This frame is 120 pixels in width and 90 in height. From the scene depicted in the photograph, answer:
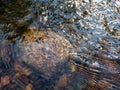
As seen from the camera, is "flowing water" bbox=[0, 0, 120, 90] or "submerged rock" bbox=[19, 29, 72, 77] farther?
"submerged rock" bbox=[19, 29, 72, 77]

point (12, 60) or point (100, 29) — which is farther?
point (100, 29)

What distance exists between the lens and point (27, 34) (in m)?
4.04

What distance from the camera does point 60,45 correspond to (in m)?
3.81

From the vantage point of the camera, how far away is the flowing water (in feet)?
10.8

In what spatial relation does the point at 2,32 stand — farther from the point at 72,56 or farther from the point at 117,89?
the point at 117,89

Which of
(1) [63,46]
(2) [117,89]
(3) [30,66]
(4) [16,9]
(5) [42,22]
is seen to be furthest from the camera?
(4) [16,9]

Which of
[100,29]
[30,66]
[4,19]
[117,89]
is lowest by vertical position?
[117,89]

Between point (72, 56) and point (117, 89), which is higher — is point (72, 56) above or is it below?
above

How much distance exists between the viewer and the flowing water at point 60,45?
328 centimetres

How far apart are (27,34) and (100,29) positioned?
1.35m

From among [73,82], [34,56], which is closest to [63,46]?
[34,56]

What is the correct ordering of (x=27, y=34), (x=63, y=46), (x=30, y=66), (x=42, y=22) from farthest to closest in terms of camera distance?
(x=42, y=22)
(x=27, y=34)
(x=63, y=46)
(x=30, y=66)

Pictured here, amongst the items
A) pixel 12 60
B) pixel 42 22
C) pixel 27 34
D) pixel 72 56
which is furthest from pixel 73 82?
pixel 42 22

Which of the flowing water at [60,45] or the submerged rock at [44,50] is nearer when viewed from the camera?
the flowing water at [60,45]
